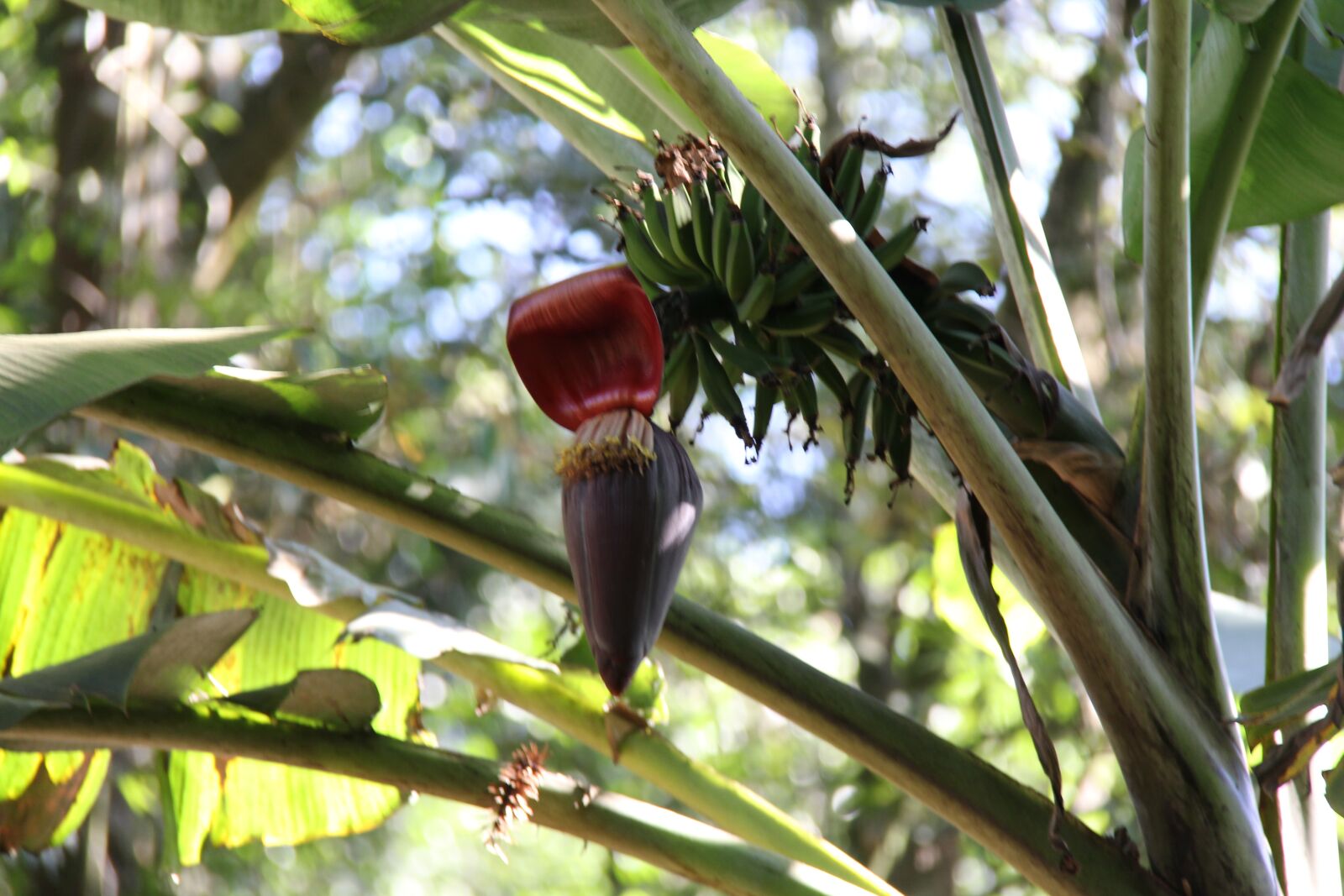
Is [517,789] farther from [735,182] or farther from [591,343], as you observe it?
[735,182]

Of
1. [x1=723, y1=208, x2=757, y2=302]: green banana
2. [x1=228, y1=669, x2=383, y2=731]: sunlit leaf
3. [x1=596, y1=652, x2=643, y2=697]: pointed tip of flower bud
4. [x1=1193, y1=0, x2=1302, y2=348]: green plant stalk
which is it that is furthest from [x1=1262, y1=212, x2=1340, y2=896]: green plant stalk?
[x1=228, y1=669, x2=383, y2=731]: sunlit leaf

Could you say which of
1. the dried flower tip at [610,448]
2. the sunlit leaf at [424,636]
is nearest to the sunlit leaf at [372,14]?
the dried flower tip at [610,448]

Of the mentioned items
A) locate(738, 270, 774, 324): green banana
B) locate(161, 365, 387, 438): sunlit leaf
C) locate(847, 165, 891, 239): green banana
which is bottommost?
locate(161, 365, 387, 438): sunlit leaf

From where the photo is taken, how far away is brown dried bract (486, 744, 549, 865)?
33.5 inches

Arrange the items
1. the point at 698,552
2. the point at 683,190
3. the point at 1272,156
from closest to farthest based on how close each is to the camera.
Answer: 1. the point at 683,190
2. the point at 1272,156
3. the point at 698,552

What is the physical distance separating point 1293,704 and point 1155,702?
101 mm

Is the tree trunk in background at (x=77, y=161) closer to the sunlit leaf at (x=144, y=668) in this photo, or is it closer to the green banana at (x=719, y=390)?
the sunlit leaf at (x=144, y=668)

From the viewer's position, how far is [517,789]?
86cm

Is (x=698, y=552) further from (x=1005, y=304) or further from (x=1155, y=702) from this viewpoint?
(x=1155, y=702)

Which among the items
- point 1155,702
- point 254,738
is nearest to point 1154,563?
point 1155,702

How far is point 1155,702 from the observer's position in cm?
77

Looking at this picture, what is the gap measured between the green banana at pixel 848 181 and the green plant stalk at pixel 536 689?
1.42ft

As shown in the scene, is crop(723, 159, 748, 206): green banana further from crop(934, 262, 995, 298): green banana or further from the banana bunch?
crop(934, 262, 995, 298): green banana

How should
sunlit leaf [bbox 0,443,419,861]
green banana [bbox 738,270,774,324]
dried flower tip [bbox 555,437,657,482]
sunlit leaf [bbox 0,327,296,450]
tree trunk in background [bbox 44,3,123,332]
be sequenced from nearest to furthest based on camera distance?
sunlit leaf [bbox 0,327,296,450] < dried flower tip [bbox 555,437,657,482] < green banana [bbox 738,270,774,324] < sunlit leaf [bbox 0,443,419,861] < tree trunk in background [bbox 44,3,123,332]
